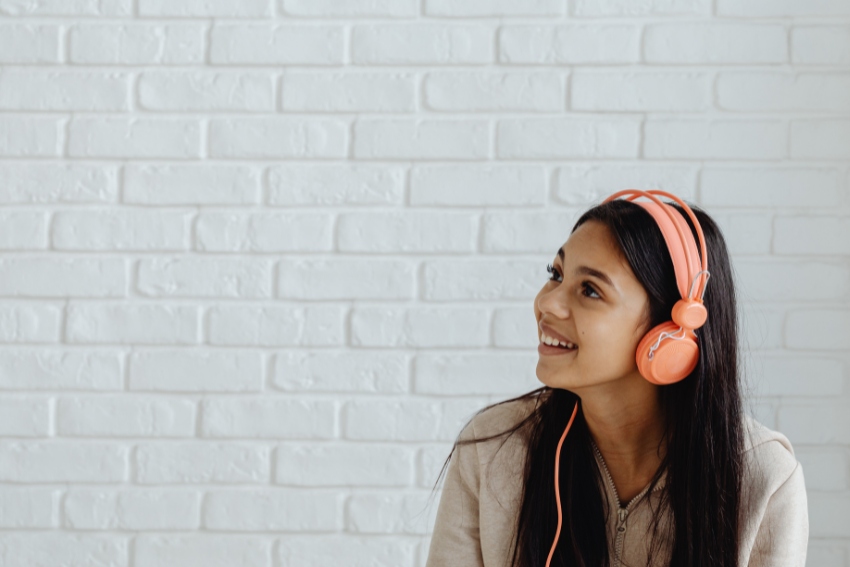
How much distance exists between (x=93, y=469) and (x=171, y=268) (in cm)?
45

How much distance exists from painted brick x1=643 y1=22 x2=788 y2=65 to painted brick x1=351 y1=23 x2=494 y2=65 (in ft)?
1.13

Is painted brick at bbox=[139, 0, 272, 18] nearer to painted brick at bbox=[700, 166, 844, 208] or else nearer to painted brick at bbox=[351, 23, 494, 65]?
painted brick at bbox=[351, 23, 494, 65]

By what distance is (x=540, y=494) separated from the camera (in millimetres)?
1416

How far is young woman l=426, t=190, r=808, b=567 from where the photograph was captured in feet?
4.24

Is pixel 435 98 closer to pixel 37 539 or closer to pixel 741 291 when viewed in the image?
pixel 741 291

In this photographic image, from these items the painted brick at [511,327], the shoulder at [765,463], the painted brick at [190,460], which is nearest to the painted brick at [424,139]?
the painted brick at [511,327]

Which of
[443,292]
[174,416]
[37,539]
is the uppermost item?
[443,292]

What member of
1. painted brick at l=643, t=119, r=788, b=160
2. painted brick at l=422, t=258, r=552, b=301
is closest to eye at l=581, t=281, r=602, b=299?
painted brick at l=422, t=258, r=552, b=301

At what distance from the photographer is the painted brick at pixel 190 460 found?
1.81 metres

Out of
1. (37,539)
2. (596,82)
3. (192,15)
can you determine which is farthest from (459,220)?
(37,539)

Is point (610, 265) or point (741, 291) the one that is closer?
point (610, 265)

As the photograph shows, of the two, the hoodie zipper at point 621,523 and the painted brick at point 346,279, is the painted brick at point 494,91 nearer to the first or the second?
the painted brick at point 346,279

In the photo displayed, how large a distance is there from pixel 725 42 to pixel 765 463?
2.91 feet

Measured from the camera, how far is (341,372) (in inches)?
71.2
